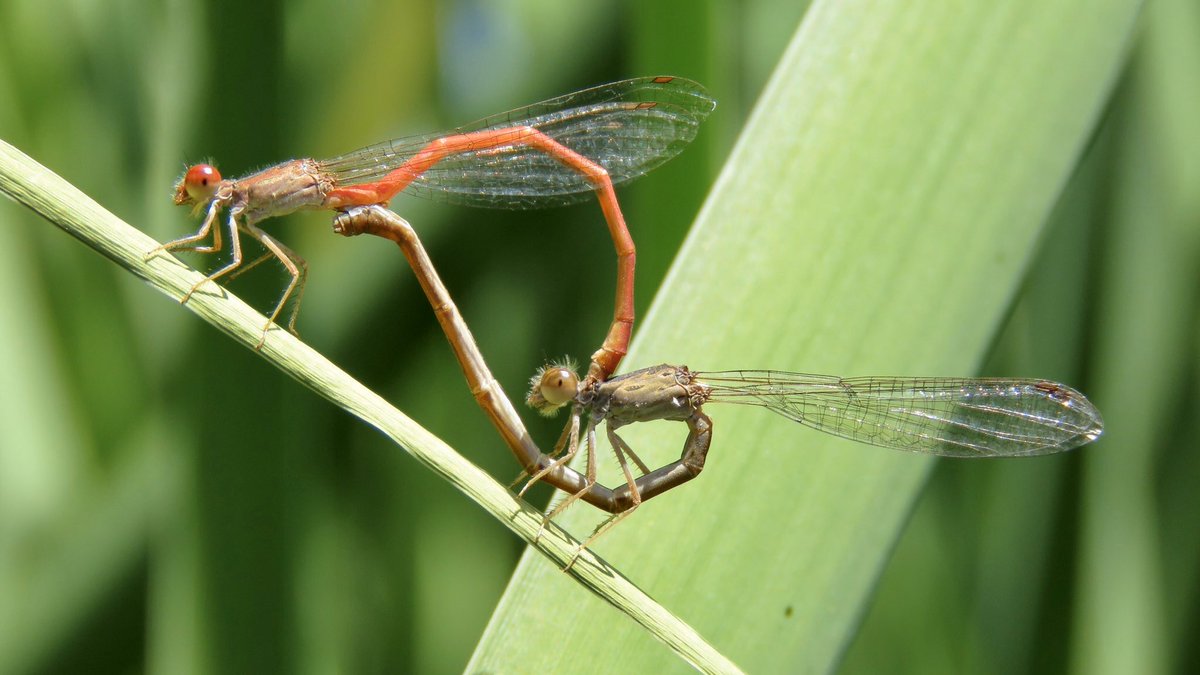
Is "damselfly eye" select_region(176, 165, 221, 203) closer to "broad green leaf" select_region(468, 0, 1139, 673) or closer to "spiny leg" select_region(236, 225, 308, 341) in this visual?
"spiny leg" select_region(236, 225, 308, 341)

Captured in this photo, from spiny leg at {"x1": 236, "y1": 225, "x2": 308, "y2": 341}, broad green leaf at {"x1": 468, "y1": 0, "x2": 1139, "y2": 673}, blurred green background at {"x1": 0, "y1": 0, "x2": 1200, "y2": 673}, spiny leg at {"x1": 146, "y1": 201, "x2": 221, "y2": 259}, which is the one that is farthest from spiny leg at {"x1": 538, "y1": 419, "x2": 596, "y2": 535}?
spiny leg at {"x1": 146, "y1": 201, "x2": 221, "y2": 259}

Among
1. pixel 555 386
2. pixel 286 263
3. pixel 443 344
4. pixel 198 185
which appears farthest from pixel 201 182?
pixel 443 344

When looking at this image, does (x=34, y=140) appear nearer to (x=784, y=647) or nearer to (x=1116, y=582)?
(x=784, y=647)

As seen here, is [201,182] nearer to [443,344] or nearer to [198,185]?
[198,185]

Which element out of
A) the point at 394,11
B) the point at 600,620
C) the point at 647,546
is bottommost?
the point at 600,620

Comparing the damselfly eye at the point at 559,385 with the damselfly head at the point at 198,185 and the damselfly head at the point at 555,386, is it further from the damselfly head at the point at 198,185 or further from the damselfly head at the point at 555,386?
the damselfly head at the point at 198,185

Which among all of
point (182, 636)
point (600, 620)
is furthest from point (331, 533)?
point (600, 620)

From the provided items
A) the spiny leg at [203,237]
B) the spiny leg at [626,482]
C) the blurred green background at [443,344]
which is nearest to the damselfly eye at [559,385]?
the spiny leg at [626,482]
